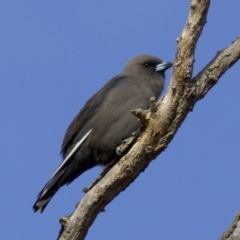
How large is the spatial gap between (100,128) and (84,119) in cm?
27

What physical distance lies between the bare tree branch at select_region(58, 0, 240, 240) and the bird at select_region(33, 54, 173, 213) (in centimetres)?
174

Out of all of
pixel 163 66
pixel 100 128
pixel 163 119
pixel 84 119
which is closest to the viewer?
pixel 163 119

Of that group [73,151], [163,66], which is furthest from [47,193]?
[163,66]

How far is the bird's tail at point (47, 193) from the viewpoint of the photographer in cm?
770

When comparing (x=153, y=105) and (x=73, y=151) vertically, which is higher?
(x=73, y=151)

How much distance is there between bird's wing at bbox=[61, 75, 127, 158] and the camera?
A: 339 inches

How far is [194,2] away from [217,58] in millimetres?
650

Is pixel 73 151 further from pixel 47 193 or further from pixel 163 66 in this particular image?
pixel 163 66

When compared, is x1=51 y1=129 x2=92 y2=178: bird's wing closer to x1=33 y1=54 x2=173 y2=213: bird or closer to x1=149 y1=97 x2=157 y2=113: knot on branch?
x1=33 y1=54 x2=173 y2=213: bird

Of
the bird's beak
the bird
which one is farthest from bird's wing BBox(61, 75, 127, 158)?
the bird's beak

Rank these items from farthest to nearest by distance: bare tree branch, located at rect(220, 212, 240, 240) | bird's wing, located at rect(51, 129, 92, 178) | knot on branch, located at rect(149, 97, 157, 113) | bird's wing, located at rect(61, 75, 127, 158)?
bird's wing, located at rect(61, 75, 127, 158)
bird's wing, located at rect(51, 129, 92, 178)
knot on branch, located at rect(149, 97, 157, 113)
bare tree branch, located at rect(220, 212, 240, 240)

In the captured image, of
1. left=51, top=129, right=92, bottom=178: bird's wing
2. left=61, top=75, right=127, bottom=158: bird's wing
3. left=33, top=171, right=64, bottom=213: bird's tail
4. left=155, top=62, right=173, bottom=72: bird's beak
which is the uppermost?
left=155, top=62, right=173, bottom=72: bird's beak

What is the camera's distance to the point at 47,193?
7.86 metres

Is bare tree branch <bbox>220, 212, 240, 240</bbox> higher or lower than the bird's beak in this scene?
lower
